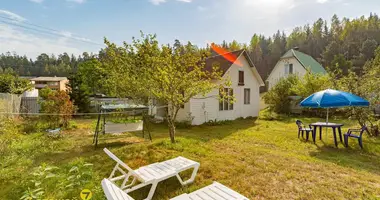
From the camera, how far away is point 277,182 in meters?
3.87

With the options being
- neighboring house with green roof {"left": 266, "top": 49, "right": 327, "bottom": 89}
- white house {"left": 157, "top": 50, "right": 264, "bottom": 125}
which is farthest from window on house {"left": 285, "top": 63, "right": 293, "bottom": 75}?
white house {"left": 157, "top": 50, "right": 264, "bottom": 125}

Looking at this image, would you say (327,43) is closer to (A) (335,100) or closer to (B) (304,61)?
(B) (304,61)

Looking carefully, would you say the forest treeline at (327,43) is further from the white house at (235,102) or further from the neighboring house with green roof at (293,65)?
the white house at (235,102)

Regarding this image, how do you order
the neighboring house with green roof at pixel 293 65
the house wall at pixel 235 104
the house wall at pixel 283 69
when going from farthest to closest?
the neighboring house with green roof at pixel 293 65, the house wall at pixel 283 69, the house wall at pixel 235 104

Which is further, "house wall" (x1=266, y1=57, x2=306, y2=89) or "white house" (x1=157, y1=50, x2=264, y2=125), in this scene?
"house wall" (x1=266, y1=57, x2=306, y2=89)

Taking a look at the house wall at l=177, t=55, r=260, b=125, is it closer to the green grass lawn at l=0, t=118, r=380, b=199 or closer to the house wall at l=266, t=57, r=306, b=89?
the green grass lawn at l=0, t=118, r=380, b=199

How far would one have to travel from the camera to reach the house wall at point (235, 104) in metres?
11.9

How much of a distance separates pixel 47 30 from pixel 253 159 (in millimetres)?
19809

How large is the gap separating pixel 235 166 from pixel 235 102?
9.37 metres

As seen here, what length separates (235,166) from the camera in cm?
466

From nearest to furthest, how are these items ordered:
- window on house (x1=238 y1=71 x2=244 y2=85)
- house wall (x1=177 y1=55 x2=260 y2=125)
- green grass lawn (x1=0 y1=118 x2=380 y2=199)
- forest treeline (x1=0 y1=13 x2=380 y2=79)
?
green grass lawn (x1=0 y1=118 x2=380 y2=199) → house wall (x1=177 y1=55 x2=260 y2=125) → window on house (x1=238 y1=71 x2=244 y2=85) → forest treeline (x1=0 y1=13 x2=380 y2=79)

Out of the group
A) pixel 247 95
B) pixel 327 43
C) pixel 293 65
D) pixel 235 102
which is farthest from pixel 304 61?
pixel 327 43

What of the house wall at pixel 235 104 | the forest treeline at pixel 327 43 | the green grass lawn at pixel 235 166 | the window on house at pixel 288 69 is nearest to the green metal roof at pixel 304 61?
the window on house at pixel 288 69

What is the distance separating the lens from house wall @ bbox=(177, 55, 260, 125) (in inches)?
467
